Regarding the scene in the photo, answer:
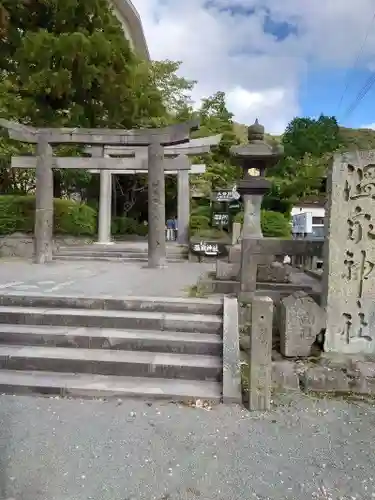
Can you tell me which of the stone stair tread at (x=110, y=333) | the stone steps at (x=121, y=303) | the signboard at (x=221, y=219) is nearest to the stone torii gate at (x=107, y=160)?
the stone steps at (x=121, y=303)

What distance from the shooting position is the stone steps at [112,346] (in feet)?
12.8

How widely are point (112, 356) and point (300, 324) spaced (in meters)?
2.18

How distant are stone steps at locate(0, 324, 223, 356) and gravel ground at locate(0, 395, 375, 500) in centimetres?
80

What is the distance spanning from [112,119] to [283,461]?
1540 cm

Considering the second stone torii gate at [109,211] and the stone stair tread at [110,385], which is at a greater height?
the second stone torii gate at [109,211]

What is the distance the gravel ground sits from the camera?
2.48m

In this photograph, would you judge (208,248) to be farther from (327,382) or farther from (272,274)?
(327,382)

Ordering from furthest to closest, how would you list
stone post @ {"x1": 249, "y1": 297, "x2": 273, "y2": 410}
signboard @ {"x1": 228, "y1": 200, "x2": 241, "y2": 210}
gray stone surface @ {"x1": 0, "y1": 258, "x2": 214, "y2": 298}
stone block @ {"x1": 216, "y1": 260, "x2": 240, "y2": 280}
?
signboard @ {"x1": 228, "y1": 200, "x2": 241, "y2": 210} < stone block @ {"x1": 216, "y1": 260, "x2": 240, "y2": 280} < gray stone surface @ {"x1": 0, "y1": 258, "x2": 214, "y2": 298} < stone post @ {"x1": 249, "y1": 297, "x2": 273, "y2": 410}

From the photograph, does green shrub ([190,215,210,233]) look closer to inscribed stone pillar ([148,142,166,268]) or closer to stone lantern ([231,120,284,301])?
inscribed stone pillar ([148,142,166,268])

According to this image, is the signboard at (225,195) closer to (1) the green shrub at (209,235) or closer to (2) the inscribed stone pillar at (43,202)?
(1) the green shrub at (209,235)

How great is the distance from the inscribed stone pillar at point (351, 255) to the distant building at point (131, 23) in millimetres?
20893

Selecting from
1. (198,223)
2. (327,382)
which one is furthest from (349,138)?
(327,382)

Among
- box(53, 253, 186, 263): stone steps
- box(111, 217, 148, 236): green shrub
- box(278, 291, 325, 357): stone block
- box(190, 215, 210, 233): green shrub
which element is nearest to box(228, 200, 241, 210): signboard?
box(190, 215, 210, 233): green shrub

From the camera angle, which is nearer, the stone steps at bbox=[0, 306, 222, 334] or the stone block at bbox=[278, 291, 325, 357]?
the stone block at bbox=[278, 291, 325, 357]
